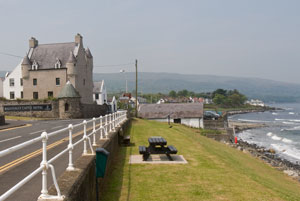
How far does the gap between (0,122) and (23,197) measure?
24830mm

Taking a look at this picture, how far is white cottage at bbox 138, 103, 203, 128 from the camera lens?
6212 centimetres

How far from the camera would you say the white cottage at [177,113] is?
62.1 metres

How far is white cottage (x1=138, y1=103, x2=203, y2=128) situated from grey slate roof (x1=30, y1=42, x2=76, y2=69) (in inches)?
796

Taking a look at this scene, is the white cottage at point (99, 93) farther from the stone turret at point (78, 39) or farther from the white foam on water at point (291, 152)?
the white foam on water at point (291, 152)

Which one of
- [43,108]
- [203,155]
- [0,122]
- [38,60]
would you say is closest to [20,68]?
[38,60]

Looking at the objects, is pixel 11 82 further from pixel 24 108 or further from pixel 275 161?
pixel 275 161

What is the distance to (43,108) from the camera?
4597 centimetres

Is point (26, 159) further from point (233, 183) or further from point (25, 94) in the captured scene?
point (25, 94)

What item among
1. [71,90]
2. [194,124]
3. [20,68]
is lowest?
[194,124]

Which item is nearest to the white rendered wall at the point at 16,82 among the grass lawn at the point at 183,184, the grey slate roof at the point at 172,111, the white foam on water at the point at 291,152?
the grey slate roof at the point at 172,111

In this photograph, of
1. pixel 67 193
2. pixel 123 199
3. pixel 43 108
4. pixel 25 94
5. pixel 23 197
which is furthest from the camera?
pixel 25 94

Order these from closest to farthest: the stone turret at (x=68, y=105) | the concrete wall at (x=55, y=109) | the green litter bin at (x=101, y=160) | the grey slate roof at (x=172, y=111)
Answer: the green litter bin at (x=101, y=160) → the stone turret at (x=68, y=105) → the concrete wall at (x=55, y=109) → the grey slate roof at (x=172, y=111)

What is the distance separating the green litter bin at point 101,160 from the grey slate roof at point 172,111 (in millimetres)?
55068

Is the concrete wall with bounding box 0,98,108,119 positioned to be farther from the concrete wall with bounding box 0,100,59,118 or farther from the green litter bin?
the green litter bin
